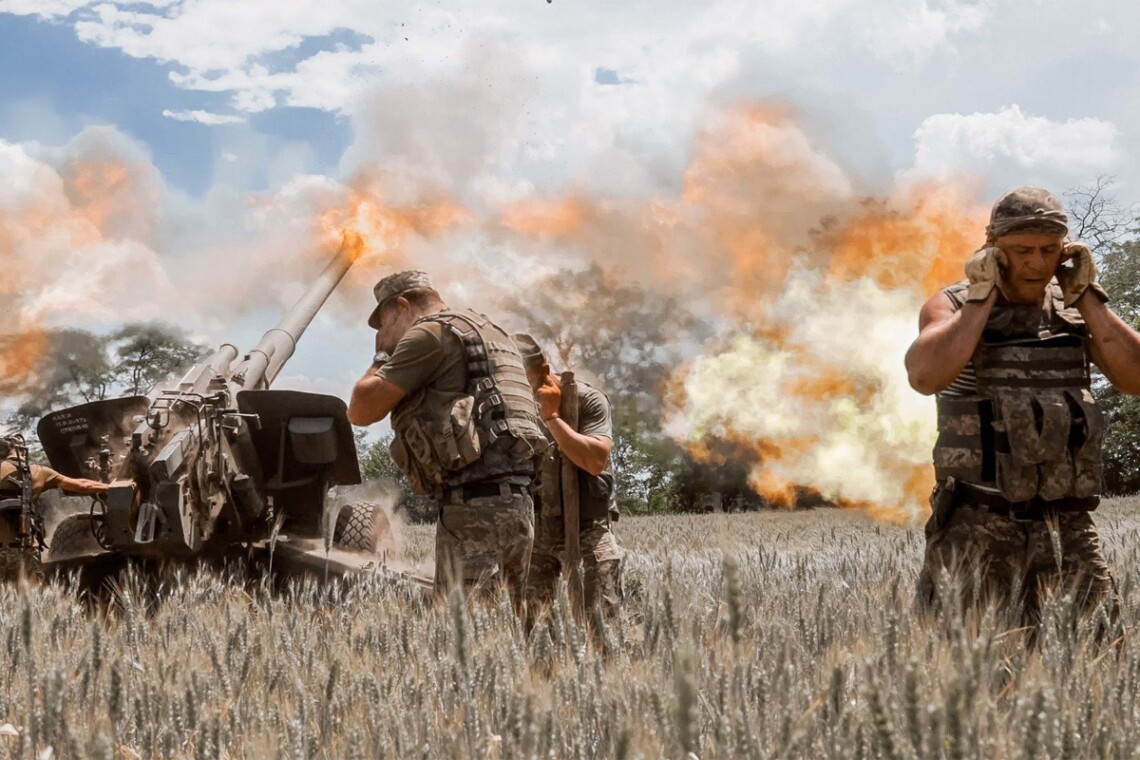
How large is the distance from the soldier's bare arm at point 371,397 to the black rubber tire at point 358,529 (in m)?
5.24

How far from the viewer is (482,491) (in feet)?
17.0

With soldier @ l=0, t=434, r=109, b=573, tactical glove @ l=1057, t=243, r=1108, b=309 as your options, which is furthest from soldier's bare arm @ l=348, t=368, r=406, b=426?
soldier @ l=0, t=434, r=109, b=573

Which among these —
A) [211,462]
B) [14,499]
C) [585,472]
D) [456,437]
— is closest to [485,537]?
[456,437]

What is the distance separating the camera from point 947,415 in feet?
14.3

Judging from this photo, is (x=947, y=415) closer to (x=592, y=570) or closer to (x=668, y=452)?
(x=592, y=570)

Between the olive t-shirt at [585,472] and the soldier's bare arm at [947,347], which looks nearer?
the soldier's bare arm at [947,347]

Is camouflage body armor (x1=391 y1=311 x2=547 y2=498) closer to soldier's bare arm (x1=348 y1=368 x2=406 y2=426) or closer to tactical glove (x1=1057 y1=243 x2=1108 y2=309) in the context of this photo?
soldier's bare arm (x1=348 y1=368 x2=406 y2=426)

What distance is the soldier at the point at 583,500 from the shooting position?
589 cm

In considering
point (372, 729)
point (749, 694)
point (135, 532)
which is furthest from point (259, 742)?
point (135, 532)

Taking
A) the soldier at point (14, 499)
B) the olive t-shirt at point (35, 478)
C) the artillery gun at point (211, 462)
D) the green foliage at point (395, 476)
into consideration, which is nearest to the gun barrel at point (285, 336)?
the artillery gun at point (211, 462)

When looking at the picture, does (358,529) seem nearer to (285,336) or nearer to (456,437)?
(285,336)

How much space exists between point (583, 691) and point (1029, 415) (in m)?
2.26

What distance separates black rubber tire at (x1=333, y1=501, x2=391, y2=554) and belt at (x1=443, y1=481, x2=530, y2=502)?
5081mm

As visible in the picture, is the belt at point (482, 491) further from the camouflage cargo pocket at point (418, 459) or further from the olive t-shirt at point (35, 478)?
the olive t-shirt at point (35, 478)
